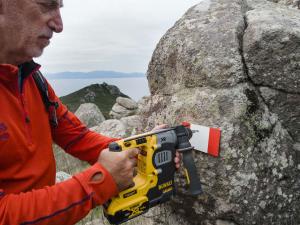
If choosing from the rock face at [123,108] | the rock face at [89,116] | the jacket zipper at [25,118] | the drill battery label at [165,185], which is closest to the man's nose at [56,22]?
the jacket zipper at [25,118]

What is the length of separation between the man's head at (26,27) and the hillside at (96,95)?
189 feet

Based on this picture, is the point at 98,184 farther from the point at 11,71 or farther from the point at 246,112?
the point at 246,112

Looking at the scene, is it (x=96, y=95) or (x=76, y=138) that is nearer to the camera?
(x=76, y=138)

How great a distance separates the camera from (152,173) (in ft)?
14.3

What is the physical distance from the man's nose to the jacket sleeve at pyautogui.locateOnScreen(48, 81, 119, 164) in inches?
47.3

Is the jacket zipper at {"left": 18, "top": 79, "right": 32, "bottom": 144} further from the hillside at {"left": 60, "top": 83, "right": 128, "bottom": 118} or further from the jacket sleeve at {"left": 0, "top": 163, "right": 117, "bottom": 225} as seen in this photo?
the hillside at {"left": 60, "top": 83, "right": 128, "bottom": 118}

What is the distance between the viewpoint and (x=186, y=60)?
5.44 meters

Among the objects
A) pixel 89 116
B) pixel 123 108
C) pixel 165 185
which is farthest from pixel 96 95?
pixel 165 185

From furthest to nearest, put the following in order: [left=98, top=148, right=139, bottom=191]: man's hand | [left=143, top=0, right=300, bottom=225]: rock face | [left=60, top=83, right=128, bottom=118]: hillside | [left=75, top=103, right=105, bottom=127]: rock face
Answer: [left=60, top=83, right=128, bottom=118]: hillside, [left=75, top=103, right=105, bottom=127]: rock face, [left=143, top=0, right=300, bottom=225]: rock face, [left=98, top=148, right=139, bottom=191]: man's hand

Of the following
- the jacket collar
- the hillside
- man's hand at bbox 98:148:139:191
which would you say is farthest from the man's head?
the hillside

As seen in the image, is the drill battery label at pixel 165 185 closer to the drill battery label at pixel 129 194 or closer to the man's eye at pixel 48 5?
the drill battery label at pixel 129 194

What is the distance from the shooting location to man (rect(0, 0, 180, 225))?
3521 millimetres

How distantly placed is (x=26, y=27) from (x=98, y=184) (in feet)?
6.25

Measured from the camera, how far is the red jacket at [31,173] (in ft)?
11.4
